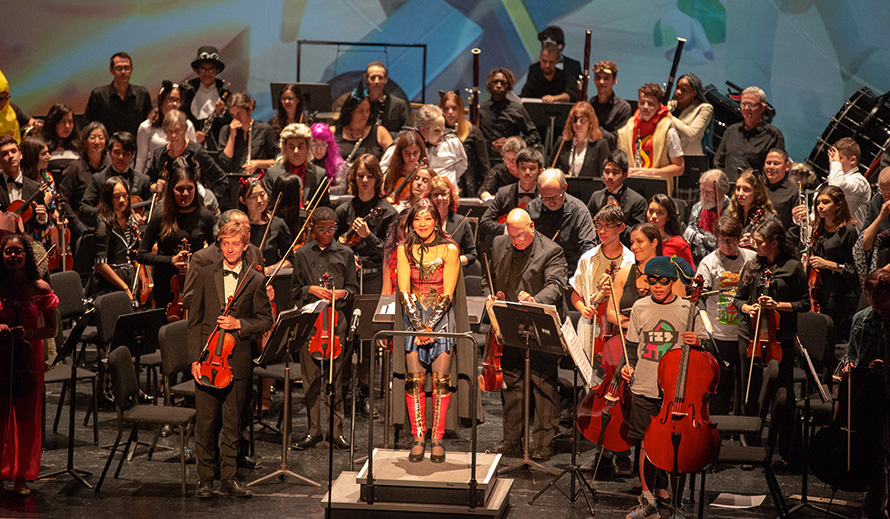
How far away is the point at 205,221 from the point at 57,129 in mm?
3012

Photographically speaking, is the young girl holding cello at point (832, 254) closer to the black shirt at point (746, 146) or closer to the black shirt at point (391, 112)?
the black shirt at point (746, 146)

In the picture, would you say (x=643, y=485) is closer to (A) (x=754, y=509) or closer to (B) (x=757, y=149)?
(A) (x=754, y=509)

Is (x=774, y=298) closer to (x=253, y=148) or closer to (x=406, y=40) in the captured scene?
(x=253, y=148)

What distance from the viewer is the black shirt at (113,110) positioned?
31.9 ft

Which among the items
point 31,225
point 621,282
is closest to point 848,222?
point 621,282

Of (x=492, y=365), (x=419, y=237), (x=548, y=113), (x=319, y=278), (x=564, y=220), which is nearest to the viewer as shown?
(x=419, y=237)

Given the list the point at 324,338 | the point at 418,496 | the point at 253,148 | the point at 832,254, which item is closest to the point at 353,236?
the point at 324,338

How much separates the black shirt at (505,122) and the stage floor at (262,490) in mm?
3346

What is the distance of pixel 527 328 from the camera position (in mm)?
5891

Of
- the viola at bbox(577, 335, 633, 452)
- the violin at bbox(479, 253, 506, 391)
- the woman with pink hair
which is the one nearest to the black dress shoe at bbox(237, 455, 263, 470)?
the violin at bbox(479, 253, 506, 391)

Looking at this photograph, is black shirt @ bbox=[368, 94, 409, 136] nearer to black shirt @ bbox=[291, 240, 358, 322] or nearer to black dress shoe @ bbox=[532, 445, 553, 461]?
black shirt @ bbox=[291, 240, 358, 322]

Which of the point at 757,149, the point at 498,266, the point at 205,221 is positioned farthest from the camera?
the point at 757,149

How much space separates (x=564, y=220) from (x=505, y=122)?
2.39m

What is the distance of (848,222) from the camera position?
7.57m
